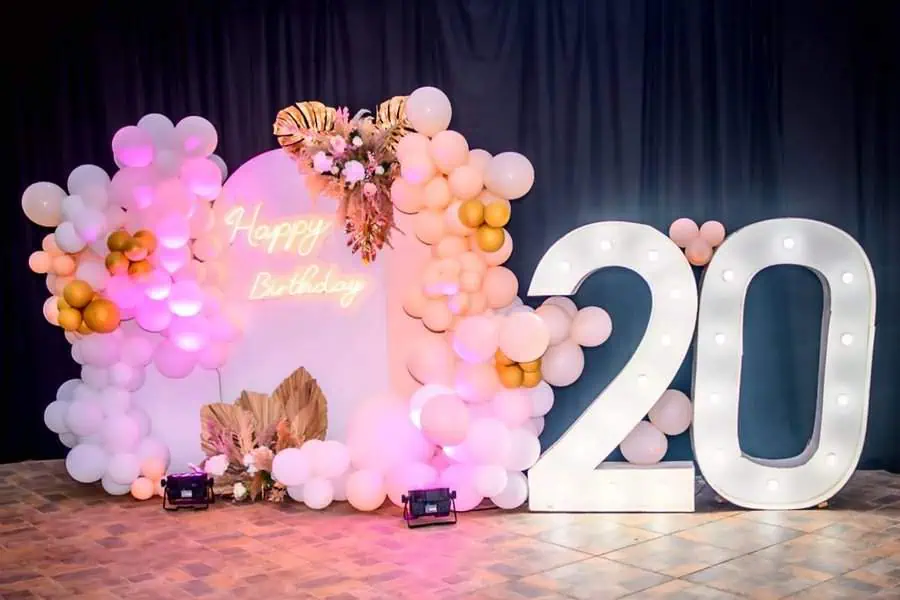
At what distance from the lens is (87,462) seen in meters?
5.45

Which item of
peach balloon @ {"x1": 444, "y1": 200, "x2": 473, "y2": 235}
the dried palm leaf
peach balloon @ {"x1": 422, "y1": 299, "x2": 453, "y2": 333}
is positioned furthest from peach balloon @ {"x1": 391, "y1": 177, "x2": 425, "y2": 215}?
peach balloon @ {"x1": 422, "y1": 299, "x2": 453, "y2": 333}

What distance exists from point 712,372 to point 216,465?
279cm

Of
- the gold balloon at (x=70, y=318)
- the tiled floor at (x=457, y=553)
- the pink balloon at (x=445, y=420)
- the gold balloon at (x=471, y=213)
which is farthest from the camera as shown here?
the gold balloon at (x=70, y=318)

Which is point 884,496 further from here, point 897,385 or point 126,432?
Answer: point 126,432

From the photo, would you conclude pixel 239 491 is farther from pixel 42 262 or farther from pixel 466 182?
pixel 466 182

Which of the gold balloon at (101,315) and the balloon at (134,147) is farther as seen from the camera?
the balloon at (134,147)

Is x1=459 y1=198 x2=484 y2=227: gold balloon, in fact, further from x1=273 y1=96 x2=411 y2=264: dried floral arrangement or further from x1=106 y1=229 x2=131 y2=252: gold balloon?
x1=106 y1=229 x2=131 y2=252: gold balloon

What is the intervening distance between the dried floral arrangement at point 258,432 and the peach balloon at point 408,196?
1.20 meters

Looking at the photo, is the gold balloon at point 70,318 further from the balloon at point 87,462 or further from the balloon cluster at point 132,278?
the balloon at point 87,462

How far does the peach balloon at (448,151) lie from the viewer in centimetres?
480

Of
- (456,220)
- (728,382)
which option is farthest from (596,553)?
(456,220)

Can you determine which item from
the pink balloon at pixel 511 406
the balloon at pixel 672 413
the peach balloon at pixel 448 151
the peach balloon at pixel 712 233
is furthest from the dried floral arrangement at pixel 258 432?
the peach balloon at pixel 712 233

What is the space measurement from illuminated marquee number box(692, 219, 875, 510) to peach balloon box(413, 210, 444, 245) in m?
1.43

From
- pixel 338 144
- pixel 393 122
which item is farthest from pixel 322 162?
pixel 393 122
